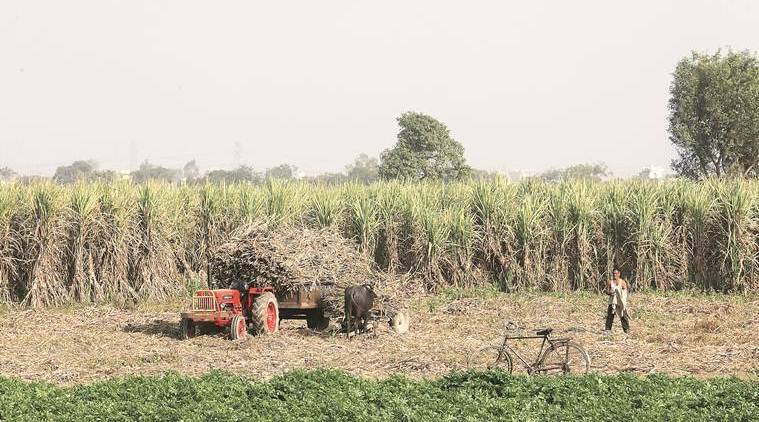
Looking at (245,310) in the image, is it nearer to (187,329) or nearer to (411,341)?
(187,329)

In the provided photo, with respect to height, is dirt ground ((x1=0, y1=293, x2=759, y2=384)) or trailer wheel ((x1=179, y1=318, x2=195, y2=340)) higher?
trailer wheel ((x1=179, y1=318, x2=195, y2=340))

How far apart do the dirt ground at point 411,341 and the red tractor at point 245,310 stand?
0.32 meters

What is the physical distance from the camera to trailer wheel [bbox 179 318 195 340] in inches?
660

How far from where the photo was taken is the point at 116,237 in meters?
23.3

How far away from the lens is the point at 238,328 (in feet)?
53.4

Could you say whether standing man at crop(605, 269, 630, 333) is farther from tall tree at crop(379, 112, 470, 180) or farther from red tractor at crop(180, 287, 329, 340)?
tall tree at crop(379, 112, 470, 180)

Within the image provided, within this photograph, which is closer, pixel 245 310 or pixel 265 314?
pixel 265 314

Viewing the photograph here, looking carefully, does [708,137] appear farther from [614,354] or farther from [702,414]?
[702,414]

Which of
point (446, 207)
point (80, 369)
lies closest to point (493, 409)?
point (80, 369)

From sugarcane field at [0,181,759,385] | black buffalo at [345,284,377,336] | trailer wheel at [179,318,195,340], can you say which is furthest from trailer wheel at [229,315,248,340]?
black buffalo at [345,284,377,336]

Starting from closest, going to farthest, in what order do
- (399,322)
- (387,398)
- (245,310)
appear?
(387,398), (245,310), (399,322)

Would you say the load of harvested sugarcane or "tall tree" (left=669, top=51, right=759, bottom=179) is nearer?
the load of harvested sugarcane

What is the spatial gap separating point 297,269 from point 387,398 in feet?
22.9

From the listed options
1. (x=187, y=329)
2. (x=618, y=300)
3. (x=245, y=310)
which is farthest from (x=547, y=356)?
(x=187, y=329)
